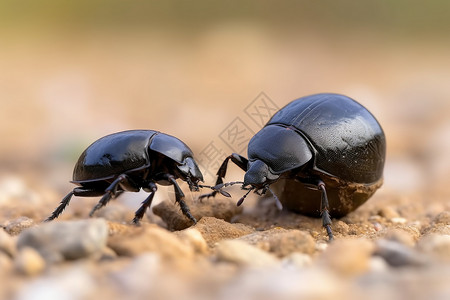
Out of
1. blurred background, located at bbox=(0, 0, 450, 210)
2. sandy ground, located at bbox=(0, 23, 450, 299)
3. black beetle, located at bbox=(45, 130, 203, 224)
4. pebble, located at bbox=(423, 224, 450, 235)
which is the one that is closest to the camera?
sandy ground, located at bbox=(0, 23, 450, 299)

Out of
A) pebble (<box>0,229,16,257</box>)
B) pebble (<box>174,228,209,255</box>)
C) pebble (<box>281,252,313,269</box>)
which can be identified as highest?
pebble (<box>281,252,313,269</box>)

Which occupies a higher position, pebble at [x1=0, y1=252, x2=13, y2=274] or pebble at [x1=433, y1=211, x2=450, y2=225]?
pebble at [x1=433, y1=211, x2=450, y2=225]

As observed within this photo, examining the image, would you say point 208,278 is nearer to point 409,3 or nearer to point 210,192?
point 210,192

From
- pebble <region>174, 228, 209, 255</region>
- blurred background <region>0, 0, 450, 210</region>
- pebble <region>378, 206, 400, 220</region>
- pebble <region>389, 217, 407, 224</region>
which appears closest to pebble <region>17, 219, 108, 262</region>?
pebble <region>174, 228, 209, 255</region>

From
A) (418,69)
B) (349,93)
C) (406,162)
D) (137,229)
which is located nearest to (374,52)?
(418,69)

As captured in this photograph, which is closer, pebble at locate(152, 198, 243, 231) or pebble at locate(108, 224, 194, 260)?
pebble at locate(108, 224, 194, 260)

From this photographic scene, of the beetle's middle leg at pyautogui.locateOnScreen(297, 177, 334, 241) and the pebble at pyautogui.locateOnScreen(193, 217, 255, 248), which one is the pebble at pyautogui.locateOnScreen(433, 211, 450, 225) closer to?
the beetle's middle leg at pyautogui.locateOnScreen(297, 177, 334, 241)
